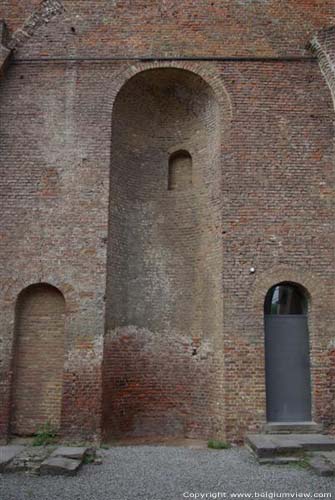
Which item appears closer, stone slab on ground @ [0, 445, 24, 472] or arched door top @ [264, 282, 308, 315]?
stone slab on ground @ [0, 445, 24, 472]

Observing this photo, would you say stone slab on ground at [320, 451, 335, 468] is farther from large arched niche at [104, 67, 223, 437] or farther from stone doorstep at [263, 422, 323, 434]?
large arched niche at [104, 67, 223, 437]

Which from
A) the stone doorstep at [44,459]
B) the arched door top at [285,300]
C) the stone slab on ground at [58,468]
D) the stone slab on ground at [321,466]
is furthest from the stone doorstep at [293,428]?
the stone slab on ground at [58,468]

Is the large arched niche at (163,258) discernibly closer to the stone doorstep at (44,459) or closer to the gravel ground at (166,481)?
the stone doorstep at (44,459)

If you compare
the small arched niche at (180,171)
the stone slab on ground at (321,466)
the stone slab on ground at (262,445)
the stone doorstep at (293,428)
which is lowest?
the stone slab on ground at (321,466)

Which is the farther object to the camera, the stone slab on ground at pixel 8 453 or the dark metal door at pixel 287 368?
the dark metal door at pixel 287 368

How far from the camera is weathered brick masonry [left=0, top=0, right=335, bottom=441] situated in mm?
9438

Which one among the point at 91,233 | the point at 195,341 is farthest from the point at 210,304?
the point at 91,233

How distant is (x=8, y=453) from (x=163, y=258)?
5.11 meters

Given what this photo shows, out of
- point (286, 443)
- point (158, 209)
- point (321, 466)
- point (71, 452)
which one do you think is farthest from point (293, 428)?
point (158, 209)

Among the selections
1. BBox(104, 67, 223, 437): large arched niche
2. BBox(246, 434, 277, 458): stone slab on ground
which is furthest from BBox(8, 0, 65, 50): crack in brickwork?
BBox(246, 434, 277, 458): stone slab on ground

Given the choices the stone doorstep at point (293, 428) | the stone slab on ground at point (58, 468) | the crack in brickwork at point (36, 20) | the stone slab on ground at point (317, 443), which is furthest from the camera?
the crack in brickwork at point (36, 20)

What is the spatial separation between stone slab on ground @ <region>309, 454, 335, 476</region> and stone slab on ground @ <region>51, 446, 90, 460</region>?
369 cm

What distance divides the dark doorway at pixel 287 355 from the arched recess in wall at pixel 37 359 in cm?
429

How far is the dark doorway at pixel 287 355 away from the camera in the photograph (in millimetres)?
9328
